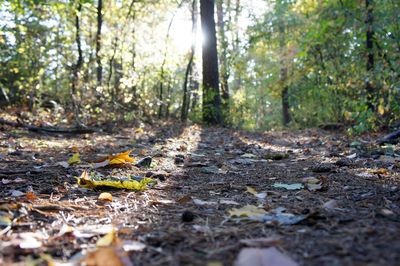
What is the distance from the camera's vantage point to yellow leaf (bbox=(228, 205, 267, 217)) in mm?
1868

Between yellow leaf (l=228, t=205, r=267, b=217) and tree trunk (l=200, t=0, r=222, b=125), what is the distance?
7.62 metres

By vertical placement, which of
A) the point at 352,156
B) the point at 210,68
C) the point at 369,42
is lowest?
the point at 352,156

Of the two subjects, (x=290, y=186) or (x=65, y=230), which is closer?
(x=65, y=230)

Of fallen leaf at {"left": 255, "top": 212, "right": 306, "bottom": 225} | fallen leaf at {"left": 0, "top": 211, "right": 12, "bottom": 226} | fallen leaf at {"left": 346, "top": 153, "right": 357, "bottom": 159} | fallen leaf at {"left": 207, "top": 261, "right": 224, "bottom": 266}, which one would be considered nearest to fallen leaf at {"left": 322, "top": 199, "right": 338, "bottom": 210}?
fallen leaf at {"left": 255, "top": 212, "right": 306, "bottom": 225}

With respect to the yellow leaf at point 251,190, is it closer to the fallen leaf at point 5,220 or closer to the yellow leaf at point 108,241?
the yellow leaf at point 108,241

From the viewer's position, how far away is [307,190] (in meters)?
2.54

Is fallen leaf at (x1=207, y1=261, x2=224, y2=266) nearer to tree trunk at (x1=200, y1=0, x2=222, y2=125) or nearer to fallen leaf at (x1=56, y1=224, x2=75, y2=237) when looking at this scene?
fallen leaf at (x1=56, y1=224, x2=75, y2=237)

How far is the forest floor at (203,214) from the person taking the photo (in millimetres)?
1314

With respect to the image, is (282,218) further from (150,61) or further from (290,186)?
(150,61)

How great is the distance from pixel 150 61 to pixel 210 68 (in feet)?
5.26

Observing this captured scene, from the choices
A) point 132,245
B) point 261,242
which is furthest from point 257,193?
point 132,245

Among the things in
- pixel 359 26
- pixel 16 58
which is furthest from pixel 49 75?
pixel 359 26

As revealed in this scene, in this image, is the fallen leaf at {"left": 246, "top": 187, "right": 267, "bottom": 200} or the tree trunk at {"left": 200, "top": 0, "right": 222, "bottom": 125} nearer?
the fallen leaf at {"left": 246, "top": 187, "right": 267, "bottom": 200}

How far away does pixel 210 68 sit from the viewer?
385 inches
